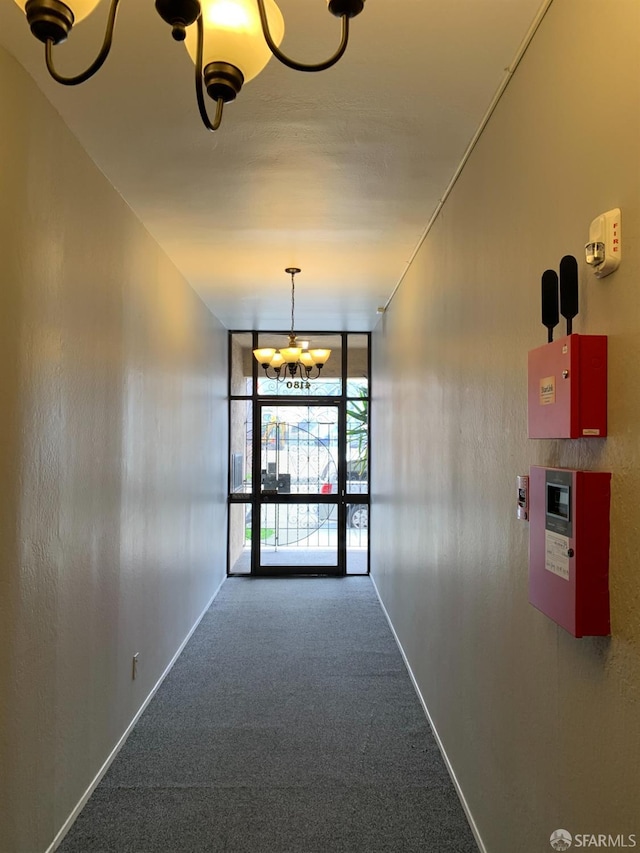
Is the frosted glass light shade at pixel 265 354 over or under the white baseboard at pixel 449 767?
over

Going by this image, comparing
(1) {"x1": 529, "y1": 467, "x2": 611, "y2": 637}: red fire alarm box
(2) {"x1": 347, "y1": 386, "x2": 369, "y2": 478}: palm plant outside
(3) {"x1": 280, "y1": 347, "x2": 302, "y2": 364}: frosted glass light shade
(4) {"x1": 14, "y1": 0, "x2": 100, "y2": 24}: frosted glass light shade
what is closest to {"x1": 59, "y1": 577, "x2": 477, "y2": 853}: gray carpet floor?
(1) {"x1": 529, "y1": 467, "x2": 611, "y2": 637}: red fire alarm box

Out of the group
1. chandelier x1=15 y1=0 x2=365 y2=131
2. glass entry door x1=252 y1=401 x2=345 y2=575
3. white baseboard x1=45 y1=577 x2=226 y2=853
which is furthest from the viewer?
glass entry door x1=252 y1=401 x2=345 y2=575

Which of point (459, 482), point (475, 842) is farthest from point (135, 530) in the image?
point (475, 842)

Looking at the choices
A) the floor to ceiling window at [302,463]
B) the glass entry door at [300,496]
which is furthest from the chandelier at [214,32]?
the glass entry door at [300,496]

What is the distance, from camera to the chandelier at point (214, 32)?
86cm

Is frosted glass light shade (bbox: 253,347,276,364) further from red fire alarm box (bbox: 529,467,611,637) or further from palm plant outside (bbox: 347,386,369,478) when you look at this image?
red fire alarm box (bbox: 529,467,611,637)

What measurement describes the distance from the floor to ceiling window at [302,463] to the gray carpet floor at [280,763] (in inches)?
81.6

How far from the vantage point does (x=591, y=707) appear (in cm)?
119

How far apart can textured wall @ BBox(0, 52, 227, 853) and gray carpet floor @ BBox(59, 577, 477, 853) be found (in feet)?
0.76

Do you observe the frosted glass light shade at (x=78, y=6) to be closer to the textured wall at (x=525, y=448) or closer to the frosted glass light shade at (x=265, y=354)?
the textured wall at (x=525, y=448)

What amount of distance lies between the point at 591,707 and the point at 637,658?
0.24 m

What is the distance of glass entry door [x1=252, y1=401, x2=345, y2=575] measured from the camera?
6133 millimetres

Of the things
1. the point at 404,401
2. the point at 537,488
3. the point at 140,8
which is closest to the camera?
the point at 537,488

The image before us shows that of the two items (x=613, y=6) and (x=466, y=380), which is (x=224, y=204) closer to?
(x=466, y=380)
